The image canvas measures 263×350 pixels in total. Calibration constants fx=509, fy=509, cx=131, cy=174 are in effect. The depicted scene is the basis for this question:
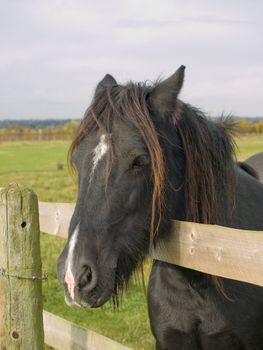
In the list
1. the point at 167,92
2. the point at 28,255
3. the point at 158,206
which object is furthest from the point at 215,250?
the point at 28,255

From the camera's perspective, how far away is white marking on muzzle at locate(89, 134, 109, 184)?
2.76 metres

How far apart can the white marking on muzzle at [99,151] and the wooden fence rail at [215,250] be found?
23.8 inches

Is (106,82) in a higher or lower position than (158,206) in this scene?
higher

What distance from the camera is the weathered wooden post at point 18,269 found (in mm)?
Answer: 3125

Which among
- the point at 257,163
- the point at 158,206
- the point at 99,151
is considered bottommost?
the point at 257,163

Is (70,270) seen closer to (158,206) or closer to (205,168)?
(158,206)

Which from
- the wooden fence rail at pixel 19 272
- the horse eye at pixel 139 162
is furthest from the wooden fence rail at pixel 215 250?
the wooden fence rail at pixel 19 272

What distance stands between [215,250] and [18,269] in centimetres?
126

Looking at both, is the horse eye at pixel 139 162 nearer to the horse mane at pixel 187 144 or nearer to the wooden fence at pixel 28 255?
the horse mane at pixel 187 144

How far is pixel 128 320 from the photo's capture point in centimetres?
642

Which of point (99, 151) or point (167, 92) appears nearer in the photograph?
point (99, 151)

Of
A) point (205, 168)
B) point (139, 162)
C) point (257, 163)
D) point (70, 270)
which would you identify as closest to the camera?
point (70, 270)

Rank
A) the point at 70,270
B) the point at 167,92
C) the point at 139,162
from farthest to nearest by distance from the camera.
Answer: the point at 167,92, the point at 139,162, the point at 70,270

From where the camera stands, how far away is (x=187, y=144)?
3.11 meters
